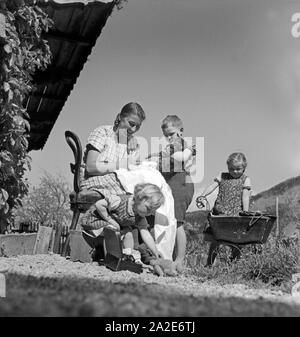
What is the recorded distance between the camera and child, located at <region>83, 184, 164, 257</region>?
4.50 metres

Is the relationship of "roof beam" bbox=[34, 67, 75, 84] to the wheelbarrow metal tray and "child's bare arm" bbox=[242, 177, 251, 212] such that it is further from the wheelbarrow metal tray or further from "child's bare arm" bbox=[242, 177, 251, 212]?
the wheelbarrow metal tray

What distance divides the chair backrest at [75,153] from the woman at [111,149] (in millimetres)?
104

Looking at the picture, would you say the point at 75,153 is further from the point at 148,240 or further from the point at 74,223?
the point at 148,240

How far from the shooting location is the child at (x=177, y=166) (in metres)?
5.18

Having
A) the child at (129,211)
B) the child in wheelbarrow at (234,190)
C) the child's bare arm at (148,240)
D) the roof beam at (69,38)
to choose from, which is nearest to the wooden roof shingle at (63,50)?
the roof beam at (69,38)

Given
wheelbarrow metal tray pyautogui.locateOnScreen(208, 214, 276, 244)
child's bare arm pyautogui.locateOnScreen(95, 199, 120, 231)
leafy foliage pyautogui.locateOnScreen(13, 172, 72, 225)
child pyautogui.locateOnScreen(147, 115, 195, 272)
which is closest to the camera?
child's bare arm pyautogui.locateOnScreen(95, 199, 120, 231)

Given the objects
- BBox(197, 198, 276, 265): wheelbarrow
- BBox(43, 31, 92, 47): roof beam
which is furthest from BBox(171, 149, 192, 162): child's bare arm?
BBox(43, 31, 92, 47): roof beam

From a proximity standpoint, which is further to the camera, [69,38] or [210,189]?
[69,38]

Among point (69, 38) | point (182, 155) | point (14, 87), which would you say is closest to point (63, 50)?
point (69, 38)

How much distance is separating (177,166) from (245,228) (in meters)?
0.81

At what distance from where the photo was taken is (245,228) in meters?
4.94

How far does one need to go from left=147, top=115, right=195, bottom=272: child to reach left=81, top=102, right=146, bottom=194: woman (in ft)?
0.94

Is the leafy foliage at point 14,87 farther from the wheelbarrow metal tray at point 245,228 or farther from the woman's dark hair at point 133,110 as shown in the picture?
the wheelbarrow metal tray at point 245,228
